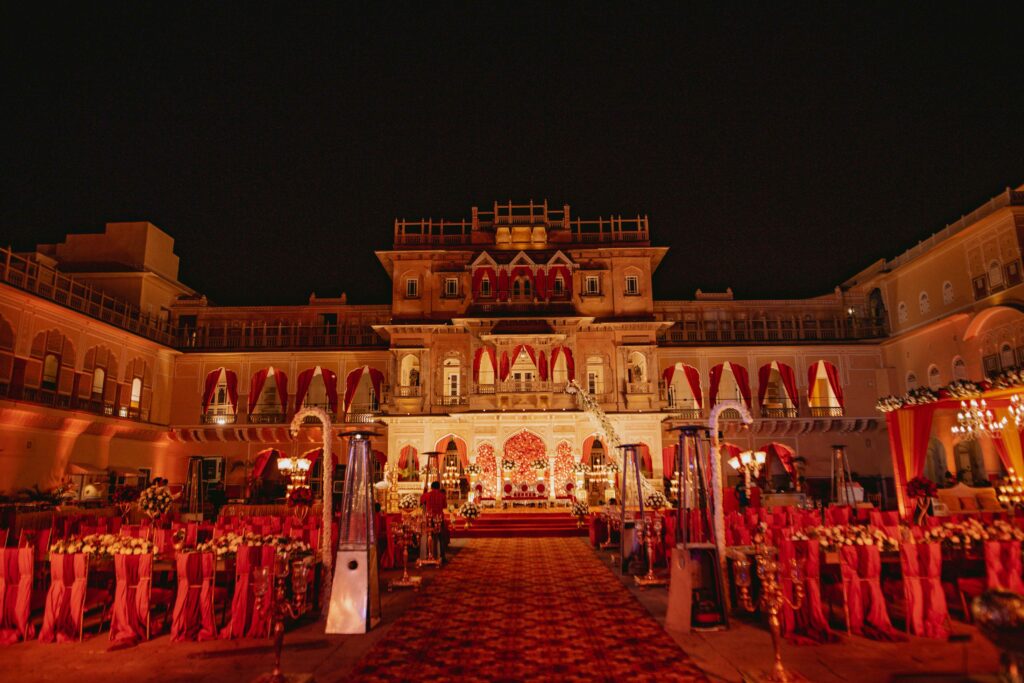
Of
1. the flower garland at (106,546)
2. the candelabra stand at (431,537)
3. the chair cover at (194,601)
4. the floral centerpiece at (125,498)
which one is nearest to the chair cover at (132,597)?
the chair cover at (194,601)

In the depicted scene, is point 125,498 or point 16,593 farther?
point 125,498

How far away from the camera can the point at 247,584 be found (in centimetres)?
795

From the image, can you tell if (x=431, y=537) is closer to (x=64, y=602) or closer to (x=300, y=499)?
(x=300, y=499)

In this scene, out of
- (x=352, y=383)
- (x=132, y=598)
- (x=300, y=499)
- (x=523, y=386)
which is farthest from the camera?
(x=352, y=383)

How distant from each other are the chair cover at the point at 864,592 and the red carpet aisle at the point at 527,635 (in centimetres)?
226

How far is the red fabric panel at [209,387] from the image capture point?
30094mm

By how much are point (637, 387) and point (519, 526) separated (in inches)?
397

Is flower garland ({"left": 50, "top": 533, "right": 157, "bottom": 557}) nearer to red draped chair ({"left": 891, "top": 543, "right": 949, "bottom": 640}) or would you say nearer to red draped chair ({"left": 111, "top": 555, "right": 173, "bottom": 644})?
red draped chair ({"left": 111, "top": 555, "right": 173, "bottom": 644})

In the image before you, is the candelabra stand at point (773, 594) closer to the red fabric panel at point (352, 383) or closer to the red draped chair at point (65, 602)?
the red draped chair at point (65, 602)

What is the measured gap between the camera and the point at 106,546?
30.5 ft

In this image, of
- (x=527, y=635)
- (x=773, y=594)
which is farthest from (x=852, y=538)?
(x=527, y=635)

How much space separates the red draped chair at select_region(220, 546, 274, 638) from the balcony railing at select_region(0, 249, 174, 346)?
711 inches

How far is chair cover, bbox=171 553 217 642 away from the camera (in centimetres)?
773

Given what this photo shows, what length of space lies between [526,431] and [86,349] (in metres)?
17.5
